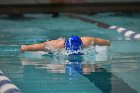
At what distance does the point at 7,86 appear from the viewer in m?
2.99

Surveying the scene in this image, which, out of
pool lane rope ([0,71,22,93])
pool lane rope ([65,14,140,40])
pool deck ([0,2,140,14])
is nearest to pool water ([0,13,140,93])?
pool lane rope ([0,71,22,93])

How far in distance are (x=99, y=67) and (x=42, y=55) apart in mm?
942

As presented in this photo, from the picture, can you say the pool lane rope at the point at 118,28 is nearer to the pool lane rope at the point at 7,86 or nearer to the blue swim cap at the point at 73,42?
the blue swim cap at the point at 73,42

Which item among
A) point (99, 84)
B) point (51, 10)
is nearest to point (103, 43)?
point (99, 84)

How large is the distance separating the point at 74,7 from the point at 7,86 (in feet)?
28.1

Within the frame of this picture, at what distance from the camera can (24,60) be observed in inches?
167

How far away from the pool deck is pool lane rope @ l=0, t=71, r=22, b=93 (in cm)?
767

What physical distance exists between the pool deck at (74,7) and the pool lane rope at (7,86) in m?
7.67

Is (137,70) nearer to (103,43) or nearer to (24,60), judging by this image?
(103,43)

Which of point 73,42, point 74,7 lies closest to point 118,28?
point 73,42

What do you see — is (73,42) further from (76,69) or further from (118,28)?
(118,28)

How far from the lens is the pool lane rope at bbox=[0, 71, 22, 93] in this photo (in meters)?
2.84

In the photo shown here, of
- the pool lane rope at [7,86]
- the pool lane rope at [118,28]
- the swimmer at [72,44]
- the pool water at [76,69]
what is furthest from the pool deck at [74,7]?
the pool lane rope at [7,86]

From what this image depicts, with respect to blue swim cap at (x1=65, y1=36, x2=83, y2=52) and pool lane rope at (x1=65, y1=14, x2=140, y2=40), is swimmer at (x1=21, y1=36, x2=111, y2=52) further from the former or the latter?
pool lane rope at (x1=65, y1=14, x2=140, y2=40)
